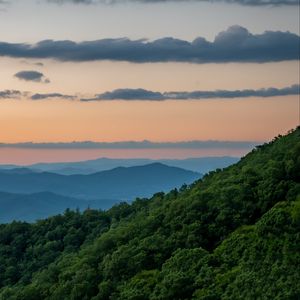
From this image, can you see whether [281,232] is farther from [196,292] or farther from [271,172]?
[271,172]

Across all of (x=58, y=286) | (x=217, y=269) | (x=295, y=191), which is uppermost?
(x=295, y=191)

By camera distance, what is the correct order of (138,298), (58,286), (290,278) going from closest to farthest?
1. (290,278)
2. (138,298)
3. (58,286)

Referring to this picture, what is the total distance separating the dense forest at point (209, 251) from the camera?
128 feet

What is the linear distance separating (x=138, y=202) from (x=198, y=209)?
119ft

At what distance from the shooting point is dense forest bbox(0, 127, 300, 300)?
38969 millimetres

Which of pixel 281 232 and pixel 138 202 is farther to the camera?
pixel 138 202

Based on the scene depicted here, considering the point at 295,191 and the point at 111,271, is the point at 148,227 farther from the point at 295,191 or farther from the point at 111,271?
the point at 295,191

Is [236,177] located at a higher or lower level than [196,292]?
higher

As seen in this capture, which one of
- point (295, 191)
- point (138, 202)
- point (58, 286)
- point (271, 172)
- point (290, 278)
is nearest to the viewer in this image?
point (290, 278)

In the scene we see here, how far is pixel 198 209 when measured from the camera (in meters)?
52.1

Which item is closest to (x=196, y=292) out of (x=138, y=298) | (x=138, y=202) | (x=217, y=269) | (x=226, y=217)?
(x=217, y=269)

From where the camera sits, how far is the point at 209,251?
46.3 m

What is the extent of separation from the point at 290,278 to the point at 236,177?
67.2 feet

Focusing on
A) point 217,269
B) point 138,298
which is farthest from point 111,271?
point 217,269
